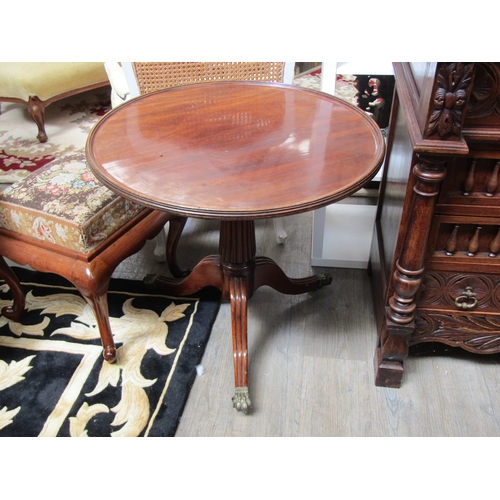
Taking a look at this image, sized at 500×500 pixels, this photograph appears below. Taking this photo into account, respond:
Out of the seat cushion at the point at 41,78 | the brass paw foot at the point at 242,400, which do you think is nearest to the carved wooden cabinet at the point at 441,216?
the brass paw foot at the point at 242,400

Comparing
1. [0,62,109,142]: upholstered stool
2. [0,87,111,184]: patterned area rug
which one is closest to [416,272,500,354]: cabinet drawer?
[0,87,111,184]: patterned area rug

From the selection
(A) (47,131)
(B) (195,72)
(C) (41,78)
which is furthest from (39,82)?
(B) (195,72)

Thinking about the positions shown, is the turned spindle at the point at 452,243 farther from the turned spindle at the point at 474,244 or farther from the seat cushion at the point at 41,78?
the seat cushion at the point at 41,78

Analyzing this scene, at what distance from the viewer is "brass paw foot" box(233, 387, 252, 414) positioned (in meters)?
1.24

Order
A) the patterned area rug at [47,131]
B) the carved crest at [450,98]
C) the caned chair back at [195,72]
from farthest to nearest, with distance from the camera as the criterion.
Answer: the patterned area rug at [47,131]
the caned chair back at [195,72]
the carved crest at [450,98]

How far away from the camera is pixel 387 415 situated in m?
1.26

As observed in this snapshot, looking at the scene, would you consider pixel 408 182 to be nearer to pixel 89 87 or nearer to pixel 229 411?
pixel 229 411

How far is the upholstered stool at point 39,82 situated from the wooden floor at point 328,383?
1.65 metres

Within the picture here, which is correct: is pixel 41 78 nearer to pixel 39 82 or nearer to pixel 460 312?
pixel 39 82

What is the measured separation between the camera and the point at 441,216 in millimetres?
1084

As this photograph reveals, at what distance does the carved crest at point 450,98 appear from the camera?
84 cm

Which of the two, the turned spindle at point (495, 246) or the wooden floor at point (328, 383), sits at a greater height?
the turned spindle at point (495, 246)

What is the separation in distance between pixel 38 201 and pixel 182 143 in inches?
17.0

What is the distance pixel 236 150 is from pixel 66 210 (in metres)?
0.47
